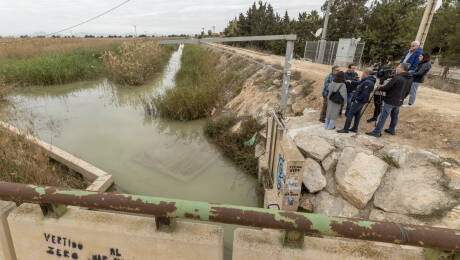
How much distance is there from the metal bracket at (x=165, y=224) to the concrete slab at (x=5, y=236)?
102 centimetres

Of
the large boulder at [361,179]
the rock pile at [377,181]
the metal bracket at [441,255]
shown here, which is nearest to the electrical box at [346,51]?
the rock pile at [377,181]

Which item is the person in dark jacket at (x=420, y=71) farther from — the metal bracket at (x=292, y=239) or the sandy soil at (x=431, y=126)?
the metal bracket at (x=292, y=239)

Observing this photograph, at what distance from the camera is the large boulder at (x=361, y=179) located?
3533mm

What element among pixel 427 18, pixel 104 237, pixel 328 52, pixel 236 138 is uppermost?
pixel 427 18

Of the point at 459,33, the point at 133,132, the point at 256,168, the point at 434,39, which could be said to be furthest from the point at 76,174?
the point at 434,39

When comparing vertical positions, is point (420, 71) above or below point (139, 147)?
above

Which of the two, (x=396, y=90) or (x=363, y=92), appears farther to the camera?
(x=363, y=92)

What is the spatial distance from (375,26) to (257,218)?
25.6 metres

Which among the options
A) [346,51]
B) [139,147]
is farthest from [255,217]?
[346,51]

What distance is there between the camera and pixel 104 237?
1394 millimetres

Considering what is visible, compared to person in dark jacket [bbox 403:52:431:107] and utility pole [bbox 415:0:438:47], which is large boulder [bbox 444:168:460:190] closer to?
person in dark jacket [bbox 403:52:431:107]

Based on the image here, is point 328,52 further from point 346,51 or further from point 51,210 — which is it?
point 51,210

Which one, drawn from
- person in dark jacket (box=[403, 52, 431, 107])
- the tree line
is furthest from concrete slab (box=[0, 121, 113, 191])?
the tree line

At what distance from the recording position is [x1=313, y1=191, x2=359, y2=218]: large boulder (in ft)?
11.7
